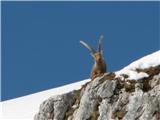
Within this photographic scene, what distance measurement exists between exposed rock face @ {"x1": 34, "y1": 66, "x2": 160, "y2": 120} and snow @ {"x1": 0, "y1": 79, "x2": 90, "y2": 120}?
54232mm

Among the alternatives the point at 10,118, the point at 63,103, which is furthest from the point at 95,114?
the point at 10,118

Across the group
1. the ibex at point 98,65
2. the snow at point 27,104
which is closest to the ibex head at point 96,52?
the ibex at point 98,65

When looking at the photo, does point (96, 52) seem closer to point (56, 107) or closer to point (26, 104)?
point (56, 107)

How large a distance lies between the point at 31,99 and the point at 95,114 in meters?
76.7

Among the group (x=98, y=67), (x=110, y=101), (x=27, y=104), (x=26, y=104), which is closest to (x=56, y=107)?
(x=98, y=67)

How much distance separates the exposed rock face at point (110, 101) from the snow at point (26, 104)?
54.2 m

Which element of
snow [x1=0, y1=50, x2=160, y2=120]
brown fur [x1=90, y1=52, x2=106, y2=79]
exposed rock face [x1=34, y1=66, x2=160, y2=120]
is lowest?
exposed rock face [x1=34, y1=66, x2=160, y2=120]

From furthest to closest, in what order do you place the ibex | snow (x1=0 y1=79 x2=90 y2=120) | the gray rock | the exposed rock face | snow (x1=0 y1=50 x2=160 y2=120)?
snow (x1=0 y1=79 x2=90 y2=120) < snow (x1=0 y1=50 x2=160 y2=120) < the ibex < the gray rock < the exposed rock face

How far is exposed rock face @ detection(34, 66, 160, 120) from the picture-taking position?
1348 inches

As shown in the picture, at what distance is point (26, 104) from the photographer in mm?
109812

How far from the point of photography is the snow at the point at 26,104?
10044 centimetres

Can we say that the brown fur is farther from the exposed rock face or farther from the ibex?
the exposed rock face

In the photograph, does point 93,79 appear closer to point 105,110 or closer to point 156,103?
point 105,110

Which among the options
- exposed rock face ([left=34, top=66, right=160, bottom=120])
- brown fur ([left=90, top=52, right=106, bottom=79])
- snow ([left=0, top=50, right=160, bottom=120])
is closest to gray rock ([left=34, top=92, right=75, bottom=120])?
exposed rock face ([left=34, top=66, right=160, bottom=120])
